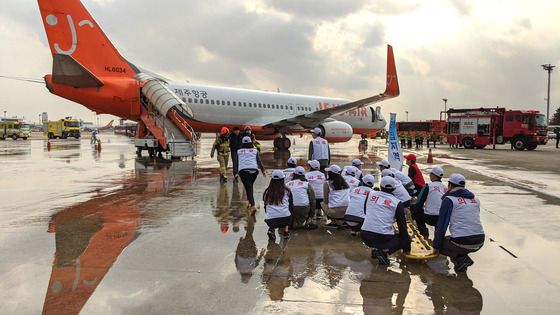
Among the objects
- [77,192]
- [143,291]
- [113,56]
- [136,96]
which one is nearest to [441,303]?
[143,291]

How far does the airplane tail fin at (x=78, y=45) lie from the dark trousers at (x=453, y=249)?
16.8m

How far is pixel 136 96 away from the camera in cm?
2009

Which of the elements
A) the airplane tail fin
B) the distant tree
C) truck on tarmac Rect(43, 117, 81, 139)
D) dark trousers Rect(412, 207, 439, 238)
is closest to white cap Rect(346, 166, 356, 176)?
dark trousers Rect(412, 207, 439, 238)

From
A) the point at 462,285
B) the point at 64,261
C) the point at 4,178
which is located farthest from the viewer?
the point at 4,178

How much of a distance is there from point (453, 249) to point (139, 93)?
61.4 ft

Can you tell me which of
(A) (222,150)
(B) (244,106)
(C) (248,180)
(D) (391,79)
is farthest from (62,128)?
(C) (248,180)

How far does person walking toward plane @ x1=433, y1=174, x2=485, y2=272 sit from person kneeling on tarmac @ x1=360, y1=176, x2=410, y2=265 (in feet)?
1.60

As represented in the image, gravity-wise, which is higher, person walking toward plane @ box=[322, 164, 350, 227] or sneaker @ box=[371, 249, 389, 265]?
person walking toward plane @ box=[322, 164, 350, 227]

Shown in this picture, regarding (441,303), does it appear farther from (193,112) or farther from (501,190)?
(193,112)

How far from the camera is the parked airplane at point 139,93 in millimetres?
18125

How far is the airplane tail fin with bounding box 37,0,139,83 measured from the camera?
57.2ft

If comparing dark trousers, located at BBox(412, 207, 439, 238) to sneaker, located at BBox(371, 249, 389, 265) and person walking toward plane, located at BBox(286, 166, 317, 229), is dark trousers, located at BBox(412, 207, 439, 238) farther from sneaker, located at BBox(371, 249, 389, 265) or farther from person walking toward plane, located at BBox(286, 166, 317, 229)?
person walking toward plane, located at BBox(286, 166, 317, 229)

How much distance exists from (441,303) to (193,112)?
66.5 ft

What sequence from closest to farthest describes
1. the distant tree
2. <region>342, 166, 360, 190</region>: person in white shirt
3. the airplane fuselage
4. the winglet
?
<region>342, 166, 360, 190</region>: person in white shirt → the winglet → the airplane fuselage → the distant tree
